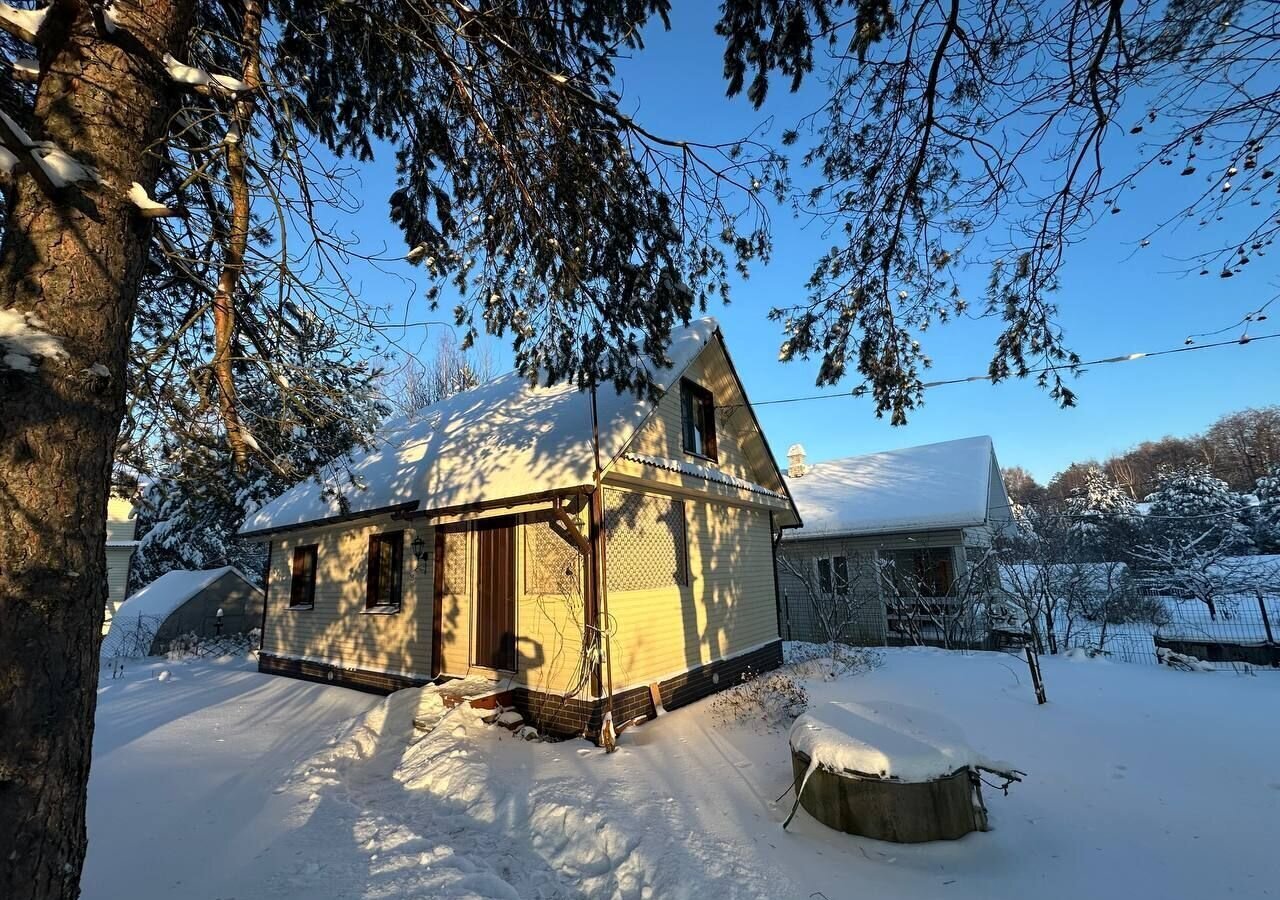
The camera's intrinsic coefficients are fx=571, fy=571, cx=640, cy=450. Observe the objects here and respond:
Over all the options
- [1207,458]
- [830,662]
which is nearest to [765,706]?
[830,662]

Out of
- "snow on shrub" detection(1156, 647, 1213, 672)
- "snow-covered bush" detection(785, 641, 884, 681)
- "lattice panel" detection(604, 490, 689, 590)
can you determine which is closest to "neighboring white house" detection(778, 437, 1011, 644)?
"snow-covered bush" detection(785, 641, 884, 681)

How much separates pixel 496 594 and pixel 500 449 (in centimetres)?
223

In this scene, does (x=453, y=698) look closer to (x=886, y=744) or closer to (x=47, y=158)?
(x=886, y=744)

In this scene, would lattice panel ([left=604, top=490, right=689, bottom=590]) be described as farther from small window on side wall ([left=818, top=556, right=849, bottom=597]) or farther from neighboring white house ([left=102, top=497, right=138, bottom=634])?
neighboring white house ([left=102, top=497, right=138, bottom=634])

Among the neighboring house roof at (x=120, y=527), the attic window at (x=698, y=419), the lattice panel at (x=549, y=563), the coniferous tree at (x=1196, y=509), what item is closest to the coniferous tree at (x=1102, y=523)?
the coniferous tree at (x=1196, y=509)

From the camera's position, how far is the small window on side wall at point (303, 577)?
493 inches

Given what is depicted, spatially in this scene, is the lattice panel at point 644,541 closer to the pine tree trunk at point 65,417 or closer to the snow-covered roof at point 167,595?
the pine tree trunk at point 65,417

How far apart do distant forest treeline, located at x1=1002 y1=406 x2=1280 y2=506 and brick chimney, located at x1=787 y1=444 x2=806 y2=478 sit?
19799 millimetres

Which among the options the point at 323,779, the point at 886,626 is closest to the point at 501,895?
the point at 323,779

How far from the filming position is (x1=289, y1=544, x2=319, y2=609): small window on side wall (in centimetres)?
1253

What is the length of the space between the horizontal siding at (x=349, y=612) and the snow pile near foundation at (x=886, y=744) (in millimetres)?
6657

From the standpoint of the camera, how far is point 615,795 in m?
5.39

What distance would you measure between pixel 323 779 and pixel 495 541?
3.77 meters

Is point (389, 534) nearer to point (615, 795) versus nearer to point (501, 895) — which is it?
point (615, 795)
